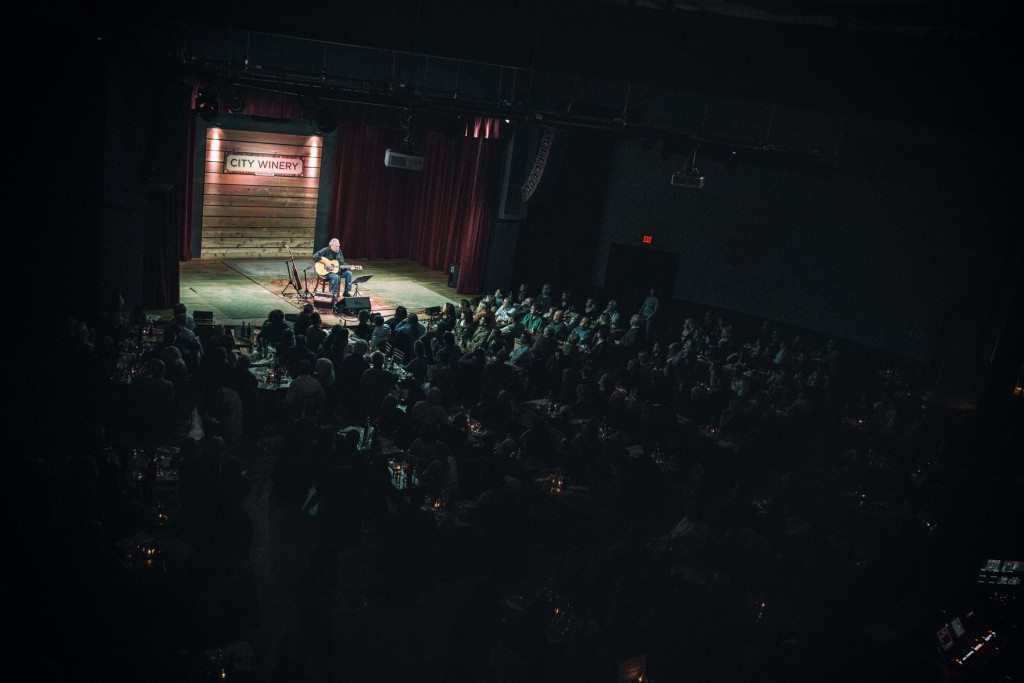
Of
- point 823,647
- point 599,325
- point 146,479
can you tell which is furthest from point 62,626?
point 599,325

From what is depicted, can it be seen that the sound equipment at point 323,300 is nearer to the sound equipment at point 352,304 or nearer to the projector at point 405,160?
the sound equipment at point 352,304

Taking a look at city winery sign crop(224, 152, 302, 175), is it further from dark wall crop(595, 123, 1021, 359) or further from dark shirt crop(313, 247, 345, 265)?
dark wall crop(595, 123, 1021, 359)

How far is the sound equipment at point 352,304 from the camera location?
1475 cm

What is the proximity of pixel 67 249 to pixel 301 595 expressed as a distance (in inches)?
316

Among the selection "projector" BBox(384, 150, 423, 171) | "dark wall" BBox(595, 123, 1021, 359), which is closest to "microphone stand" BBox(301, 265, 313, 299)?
"projector" BBox(384, 150, 423, 171)

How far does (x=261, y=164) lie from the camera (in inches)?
744

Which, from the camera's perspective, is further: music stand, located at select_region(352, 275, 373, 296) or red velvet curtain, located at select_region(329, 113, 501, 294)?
red velvet curtain, located at select_region(329, 113, 501, 294)

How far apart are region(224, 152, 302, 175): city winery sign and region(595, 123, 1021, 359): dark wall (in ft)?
25.5

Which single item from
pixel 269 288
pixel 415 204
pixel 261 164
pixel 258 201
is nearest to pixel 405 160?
pixel 269 288

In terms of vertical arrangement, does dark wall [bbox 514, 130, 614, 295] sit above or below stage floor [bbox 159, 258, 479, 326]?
above

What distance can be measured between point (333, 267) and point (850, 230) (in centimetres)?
1034

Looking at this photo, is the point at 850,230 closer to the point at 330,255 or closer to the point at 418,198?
the point at 330,255

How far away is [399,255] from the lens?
2195 centimetres

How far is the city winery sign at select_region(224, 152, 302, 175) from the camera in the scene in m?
18.5
